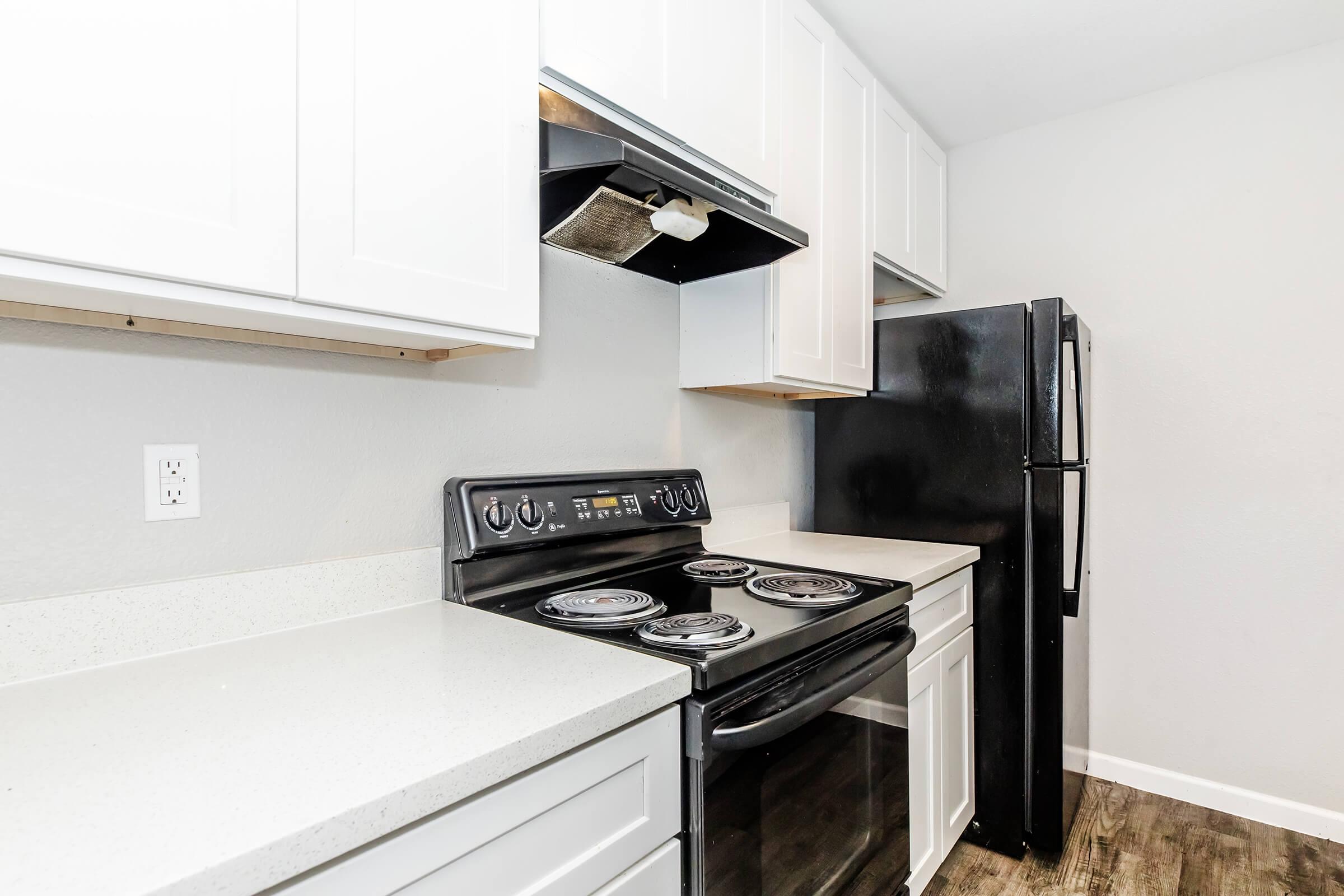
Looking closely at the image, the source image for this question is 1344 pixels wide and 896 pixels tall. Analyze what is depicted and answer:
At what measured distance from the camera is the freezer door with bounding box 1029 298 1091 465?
→ 1.96 m

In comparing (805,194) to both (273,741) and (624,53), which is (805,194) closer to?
(624,53)

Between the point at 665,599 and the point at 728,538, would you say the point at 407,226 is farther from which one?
the point at 728,538

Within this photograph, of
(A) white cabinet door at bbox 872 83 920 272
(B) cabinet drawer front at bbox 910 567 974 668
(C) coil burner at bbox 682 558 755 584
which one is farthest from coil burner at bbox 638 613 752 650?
(A) white cabinet door at bbox 872 83 920 272

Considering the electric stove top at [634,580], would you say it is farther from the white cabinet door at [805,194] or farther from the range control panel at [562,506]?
the white cabinet door at [805,194]

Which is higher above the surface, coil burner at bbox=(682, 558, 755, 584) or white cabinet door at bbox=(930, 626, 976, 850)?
coil burner at bbox=(682, 558, 755, 584)

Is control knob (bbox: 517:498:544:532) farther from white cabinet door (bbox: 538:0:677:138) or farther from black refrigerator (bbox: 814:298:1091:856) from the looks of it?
black refrigerator (bbox: 814:298:1091:856)

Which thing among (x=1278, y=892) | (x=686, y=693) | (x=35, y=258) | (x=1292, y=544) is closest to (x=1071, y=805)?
(x=1278, y=892)

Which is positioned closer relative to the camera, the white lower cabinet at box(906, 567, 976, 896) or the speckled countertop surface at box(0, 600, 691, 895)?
the speckled countertop surface at box(0, 600, 691, 895)

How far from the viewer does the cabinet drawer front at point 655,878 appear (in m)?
0.88

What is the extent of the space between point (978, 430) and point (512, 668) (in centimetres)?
A: 161

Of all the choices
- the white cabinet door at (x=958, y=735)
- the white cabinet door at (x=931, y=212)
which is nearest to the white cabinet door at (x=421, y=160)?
the white cabinet door at (x=958, y=735)

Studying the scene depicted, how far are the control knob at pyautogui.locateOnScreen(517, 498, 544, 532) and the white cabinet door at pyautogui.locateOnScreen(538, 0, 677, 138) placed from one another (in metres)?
0.79

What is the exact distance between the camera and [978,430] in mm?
2064

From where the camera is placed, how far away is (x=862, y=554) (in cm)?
197
